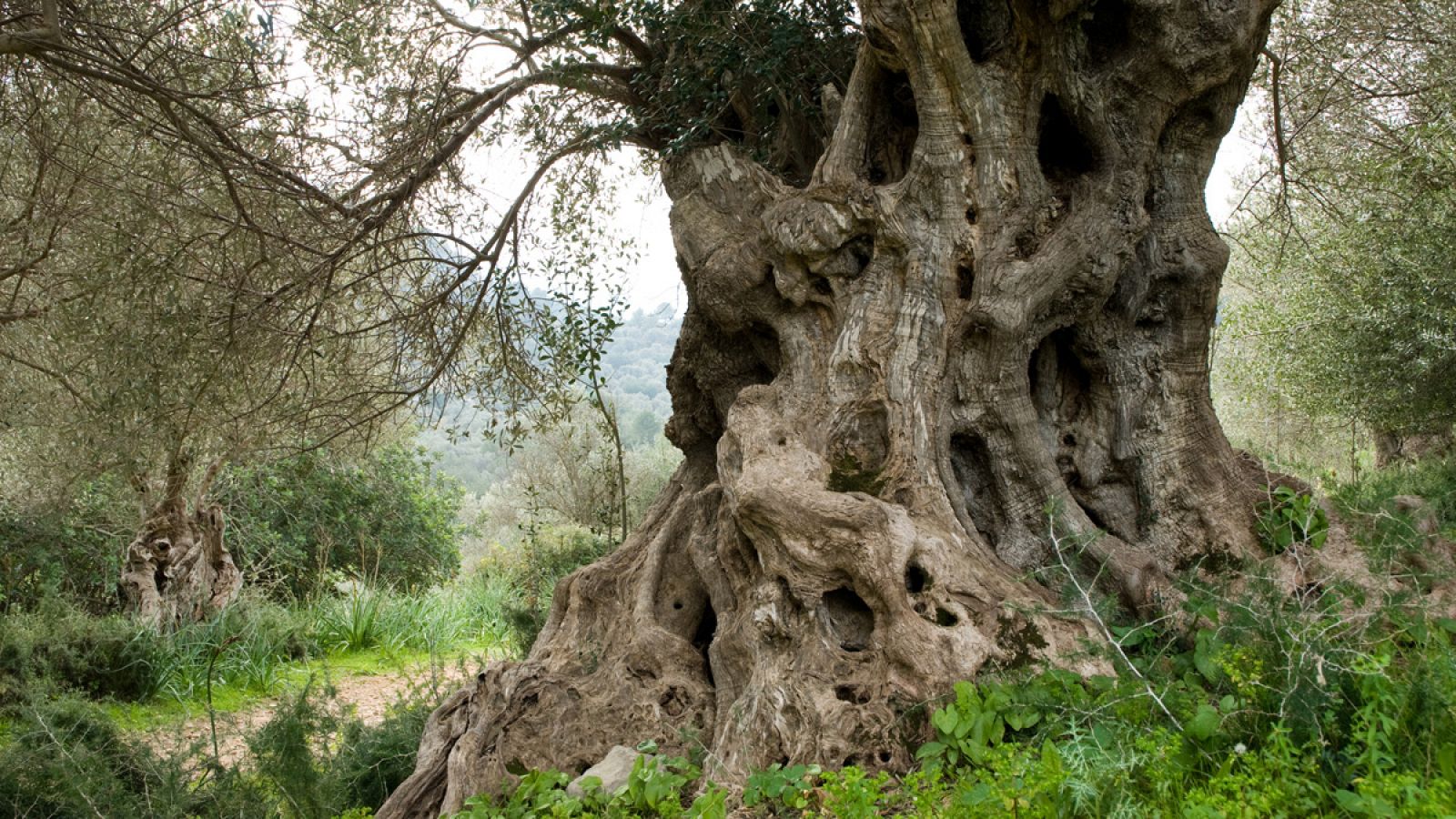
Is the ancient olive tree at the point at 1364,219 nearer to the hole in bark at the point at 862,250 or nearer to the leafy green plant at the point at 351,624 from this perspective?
the hole in bark at the point at 862,250

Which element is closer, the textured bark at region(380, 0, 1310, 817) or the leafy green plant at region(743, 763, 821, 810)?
the leafy green plant at region(743, 763, 821, 810)

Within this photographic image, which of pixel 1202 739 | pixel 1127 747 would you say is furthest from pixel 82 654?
pixel 1202 739

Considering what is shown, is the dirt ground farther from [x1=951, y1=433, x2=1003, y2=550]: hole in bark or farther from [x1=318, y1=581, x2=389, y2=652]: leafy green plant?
[x1=951, y1=433, x2=1003, y2=550]: hole in bark

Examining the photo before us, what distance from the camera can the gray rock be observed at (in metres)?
4.06

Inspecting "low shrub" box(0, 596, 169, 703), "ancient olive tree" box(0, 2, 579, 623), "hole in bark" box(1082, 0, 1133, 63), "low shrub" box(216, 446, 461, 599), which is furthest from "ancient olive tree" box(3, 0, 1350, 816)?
"low shrub" box(216, 446, 461, 599)

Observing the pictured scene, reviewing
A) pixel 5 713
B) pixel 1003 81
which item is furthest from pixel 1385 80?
pixel 5 713

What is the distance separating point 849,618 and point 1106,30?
381 centimetres

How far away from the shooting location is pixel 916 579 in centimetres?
455

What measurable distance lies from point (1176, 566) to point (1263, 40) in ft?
10.3

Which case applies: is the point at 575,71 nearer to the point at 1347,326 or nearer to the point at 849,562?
the point at 849,562

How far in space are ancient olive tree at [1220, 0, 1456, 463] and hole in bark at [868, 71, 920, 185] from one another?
9.34ft

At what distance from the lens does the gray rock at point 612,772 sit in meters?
4.06

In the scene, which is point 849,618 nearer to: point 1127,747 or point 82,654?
point 1127,747

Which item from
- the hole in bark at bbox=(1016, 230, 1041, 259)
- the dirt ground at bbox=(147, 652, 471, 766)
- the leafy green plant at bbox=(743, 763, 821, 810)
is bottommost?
the dirt ground at bbox=(147, 652, 471, 766)
